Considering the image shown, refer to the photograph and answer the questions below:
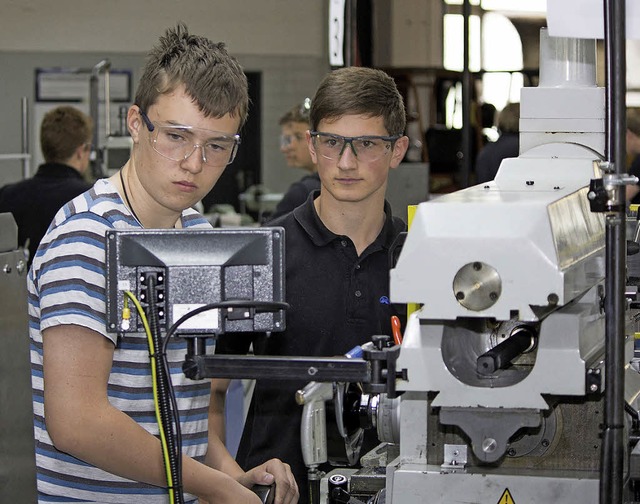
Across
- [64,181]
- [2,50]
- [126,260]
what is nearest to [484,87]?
[2,50]

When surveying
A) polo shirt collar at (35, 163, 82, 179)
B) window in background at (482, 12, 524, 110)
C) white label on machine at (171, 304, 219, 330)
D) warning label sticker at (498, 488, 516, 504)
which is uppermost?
window in background at (482, 12, 524, 110)

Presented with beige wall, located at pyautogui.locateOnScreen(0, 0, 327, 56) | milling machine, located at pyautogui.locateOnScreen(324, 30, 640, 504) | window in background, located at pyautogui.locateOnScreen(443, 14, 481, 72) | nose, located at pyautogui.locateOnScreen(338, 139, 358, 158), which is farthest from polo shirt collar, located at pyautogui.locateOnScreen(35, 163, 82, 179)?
window in background, located at pyautogui.locateOnScreen(443, 14, 481, 72)

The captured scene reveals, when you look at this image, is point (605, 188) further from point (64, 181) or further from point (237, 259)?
point (64, 181)

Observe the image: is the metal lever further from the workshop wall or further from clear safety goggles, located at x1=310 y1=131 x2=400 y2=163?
the workshop wall

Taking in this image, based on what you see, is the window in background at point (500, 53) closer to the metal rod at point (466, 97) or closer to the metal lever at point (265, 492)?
the metal rod at point (466, 97)

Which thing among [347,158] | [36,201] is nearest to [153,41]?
[36,201]

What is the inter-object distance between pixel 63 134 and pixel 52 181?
0.27m

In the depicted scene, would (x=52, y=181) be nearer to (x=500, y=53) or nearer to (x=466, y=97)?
(x=466, y=97)

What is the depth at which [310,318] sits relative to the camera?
6.15 feet

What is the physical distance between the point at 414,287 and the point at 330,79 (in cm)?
98

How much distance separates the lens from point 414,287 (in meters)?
1.05

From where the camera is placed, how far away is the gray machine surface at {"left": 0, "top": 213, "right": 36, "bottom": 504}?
182cm

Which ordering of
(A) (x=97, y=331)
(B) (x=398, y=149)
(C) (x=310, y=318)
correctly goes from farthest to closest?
(B) (x=398, y=149)
(C) (x=310, y=318)
(A) (x=97, y=331)

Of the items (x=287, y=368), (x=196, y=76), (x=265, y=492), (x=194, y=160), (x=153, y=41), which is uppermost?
(x=153, y=41)
